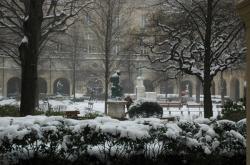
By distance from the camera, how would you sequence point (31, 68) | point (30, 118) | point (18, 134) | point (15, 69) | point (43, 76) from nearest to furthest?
point (18, 134)
point (30, 118)
point (31, 68)
point (15, 69)
point (43, 76)

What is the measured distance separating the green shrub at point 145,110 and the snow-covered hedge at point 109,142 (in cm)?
1432

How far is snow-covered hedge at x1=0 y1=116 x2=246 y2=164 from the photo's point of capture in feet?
23.8

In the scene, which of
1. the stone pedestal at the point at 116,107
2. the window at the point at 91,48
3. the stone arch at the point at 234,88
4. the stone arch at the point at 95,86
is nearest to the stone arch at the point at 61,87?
the stone arch at the point at 95,86

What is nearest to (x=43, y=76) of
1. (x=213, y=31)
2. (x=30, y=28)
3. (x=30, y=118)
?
(x=213, y=31)

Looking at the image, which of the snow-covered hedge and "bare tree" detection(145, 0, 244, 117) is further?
"bare tree" detection(145, 0, 244, 117)

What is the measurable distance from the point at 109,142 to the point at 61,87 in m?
64.0

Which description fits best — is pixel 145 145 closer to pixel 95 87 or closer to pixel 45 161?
pixel 45 161

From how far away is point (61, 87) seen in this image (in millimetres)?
70625

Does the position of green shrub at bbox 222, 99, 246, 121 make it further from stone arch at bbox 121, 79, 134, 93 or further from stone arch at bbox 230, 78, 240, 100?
stone arch at bbox 121, 79, 134, 93

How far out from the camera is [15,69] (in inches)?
2478

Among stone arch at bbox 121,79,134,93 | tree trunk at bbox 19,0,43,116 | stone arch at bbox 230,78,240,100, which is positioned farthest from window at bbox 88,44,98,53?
tree trunk at bbox 19,0,43,116

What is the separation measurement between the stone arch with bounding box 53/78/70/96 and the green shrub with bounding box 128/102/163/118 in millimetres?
47648

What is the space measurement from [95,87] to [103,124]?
186 feet

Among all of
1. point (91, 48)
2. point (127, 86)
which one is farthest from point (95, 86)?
point (91, 48)
